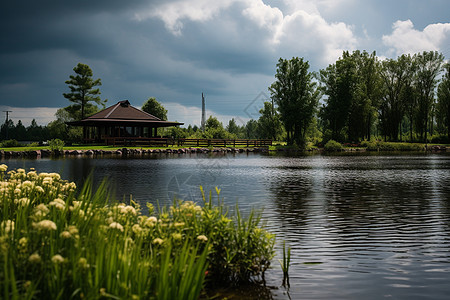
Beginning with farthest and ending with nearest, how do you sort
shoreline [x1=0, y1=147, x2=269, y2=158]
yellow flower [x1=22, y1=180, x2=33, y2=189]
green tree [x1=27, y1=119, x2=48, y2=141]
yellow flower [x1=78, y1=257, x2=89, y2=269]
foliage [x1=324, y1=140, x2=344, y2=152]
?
green tree [x1=27, y1=119, x2=48, y2=141]
foliage [x1=324, y1=140, x2=344, y2=152]
shoreline [x1=0, y1=147, x2=269, y2=158]
yellow flower [x1=22, y1=180, x2=33, y2=189]
yellow flower [x1=78, y1=257, x2=89, y2=269]

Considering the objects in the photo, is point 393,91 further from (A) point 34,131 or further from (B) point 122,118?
(A) point 34,131

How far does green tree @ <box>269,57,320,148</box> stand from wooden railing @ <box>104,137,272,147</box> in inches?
306

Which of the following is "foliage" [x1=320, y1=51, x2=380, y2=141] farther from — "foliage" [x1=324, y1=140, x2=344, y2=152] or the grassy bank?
the grassy bank

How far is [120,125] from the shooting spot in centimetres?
5622

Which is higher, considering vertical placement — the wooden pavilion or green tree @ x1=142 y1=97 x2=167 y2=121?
green tree @ x1=142 y1=97 x2=167 y2=121

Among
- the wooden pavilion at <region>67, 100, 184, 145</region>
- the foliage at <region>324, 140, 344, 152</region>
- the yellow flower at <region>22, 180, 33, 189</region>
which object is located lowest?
the yellow flower at <region>22, 180, 33, 189</region>

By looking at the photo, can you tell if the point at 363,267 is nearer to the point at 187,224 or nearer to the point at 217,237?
the point at 217,237

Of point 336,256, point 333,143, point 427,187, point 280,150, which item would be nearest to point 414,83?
point 333,143

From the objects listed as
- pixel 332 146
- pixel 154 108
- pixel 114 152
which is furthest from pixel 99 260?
pixel 154 108

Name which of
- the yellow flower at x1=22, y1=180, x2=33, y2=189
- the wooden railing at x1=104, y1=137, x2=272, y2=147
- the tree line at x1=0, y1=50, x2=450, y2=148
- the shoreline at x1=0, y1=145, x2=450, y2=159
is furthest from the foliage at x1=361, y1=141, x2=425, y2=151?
the yellow flower at x1=22, y1=180, x2=33, y2=189

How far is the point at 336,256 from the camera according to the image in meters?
7.17

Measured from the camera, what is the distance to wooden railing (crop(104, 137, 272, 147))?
178 ft

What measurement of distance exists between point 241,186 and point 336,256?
10.3 m

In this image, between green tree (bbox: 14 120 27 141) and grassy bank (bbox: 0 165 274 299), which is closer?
grassy bank (bbox: 0 165 274 299)
